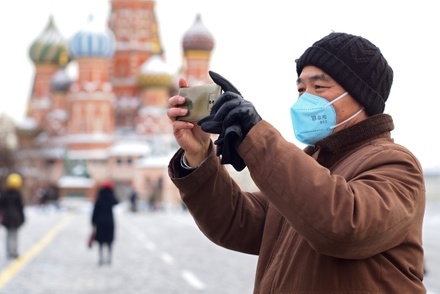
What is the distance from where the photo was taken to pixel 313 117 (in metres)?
3.31

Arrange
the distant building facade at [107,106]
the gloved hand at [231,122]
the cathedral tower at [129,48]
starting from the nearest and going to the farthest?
the gloved hand at [231,122], the distant building facade at [107,106], the cathedral tower at [129,48]

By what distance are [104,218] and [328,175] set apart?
14.7 metres

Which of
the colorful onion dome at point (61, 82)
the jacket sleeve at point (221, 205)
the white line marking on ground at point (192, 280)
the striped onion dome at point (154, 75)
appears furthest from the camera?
the colorful onion dome at point (61, 82)

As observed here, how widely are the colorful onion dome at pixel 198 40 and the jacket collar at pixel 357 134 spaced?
83.5m

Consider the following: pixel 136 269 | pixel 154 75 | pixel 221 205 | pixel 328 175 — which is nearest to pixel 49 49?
pixel 154 75

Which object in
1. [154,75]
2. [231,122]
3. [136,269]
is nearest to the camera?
[231,122]

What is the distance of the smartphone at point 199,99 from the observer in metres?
3.23

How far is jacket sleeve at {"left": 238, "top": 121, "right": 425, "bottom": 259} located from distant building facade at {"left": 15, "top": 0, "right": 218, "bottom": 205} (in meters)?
70.1

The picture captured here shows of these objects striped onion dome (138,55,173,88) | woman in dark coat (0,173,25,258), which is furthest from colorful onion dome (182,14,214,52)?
woman in dark coat (0,173,25,258)

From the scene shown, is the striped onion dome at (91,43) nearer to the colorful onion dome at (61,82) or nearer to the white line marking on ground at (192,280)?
the colorful onion dome at (61,82)

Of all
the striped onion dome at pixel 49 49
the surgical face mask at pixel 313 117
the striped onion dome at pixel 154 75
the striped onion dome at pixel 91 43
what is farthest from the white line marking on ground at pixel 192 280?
the striped onion dome at pixel 49 49

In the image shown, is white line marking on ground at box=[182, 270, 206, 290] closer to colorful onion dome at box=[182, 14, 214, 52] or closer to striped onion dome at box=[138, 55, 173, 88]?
striped onion dome at box=[138, 55, 173, 88]

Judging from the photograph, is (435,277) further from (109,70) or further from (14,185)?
(109,70)

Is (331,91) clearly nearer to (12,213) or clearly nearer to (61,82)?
(12,213)
